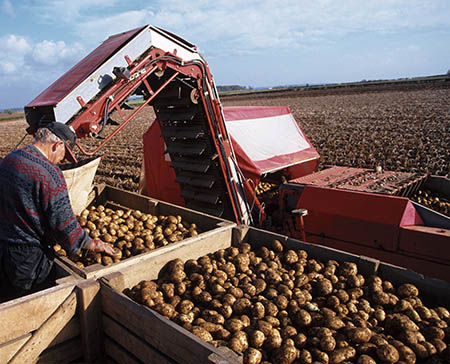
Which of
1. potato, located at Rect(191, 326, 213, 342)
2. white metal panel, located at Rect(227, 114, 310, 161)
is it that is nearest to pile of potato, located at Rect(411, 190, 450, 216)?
white metal panel, located at Rect(227, 114, 310, 161)

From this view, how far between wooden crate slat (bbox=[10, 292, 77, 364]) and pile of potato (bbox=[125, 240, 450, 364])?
0.52 m

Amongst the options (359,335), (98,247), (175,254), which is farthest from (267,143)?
(359,335)

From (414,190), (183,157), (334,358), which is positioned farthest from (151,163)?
(334,358)

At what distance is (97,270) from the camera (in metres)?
3.09

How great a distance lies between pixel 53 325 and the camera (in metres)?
2.75

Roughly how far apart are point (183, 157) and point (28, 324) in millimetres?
3846

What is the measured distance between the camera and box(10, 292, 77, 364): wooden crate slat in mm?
2609

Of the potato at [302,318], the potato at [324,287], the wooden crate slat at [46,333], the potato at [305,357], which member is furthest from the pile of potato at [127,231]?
the potato at [305,357]

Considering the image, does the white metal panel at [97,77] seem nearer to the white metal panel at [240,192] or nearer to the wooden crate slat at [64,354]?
the white metal panel at [240,192]

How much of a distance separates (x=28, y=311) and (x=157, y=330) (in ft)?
3.20

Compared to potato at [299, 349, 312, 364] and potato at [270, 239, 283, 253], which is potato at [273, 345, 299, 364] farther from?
potato at [270, 239, 283, 253]

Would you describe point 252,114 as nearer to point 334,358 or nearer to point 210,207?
point 210,207

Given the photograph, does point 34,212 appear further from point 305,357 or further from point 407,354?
point 407,354


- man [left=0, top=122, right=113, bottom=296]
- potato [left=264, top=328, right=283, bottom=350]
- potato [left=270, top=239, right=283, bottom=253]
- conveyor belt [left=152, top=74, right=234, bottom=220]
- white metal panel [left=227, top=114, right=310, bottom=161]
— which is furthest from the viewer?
white metal panel [left=227, top=114, right=310, bottom=161]
